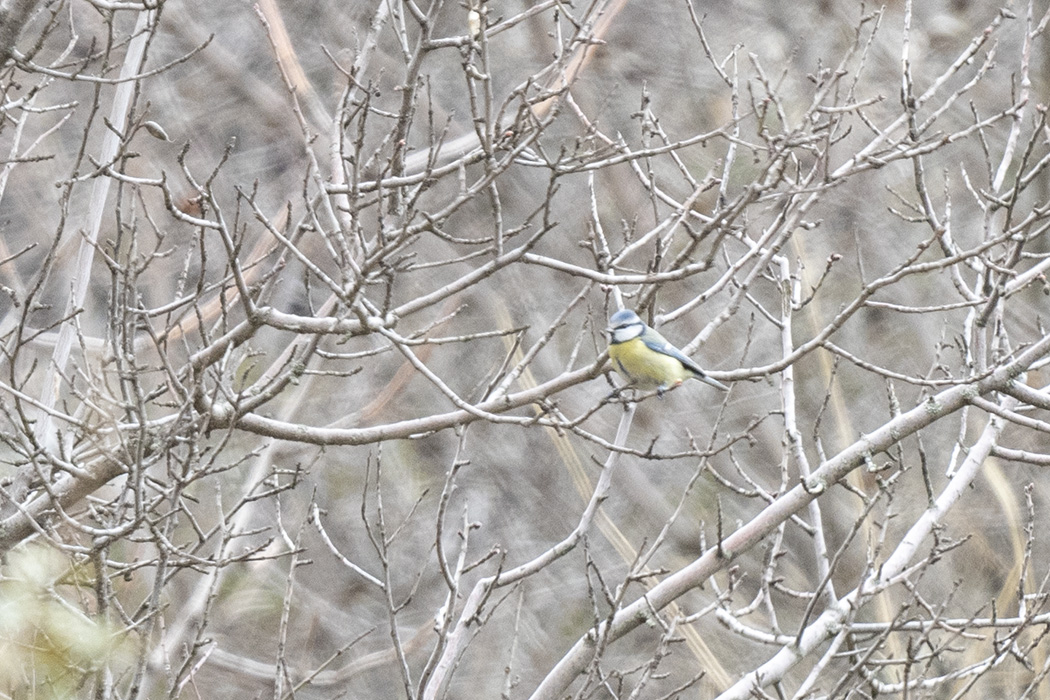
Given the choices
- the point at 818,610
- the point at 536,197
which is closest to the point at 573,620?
the point at 818,610

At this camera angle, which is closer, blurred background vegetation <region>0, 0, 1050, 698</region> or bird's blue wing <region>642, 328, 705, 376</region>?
bird's blue wing <region>642, 328, 705, 376</region>

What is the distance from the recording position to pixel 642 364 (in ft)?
12.6

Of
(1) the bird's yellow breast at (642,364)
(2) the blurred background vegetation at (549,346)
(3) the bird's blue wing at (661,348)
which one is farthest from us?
(2) the blurred background vegetation at (549,346)

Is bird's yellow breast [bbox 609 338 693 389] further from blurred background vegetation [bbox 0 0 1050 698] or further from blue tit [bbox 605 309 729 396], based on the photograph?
blurred background vegetation [bbox 0 0 1050 698]

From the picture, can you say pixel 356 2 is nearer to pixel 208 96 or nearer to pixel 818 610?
pixel 208 96

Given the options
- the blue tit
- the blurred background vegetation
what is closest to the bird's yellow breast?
the blue tit

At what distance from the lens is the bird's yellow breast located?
12.3 feet

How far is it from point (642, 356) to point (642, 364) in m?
0.04

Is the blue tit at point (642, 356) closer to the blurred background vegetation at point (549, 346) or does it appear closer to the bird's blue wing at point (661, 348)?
the bird's blue wing at point (661, 348)

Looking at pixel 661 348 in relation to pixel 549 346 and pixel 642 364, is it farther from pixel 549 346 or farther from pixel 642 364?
pixel 549 346

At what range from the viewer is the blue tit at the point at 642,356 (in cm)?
376

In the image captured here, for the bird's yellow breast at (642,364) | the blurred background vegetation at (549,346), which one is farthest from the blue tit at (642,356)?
the blurred background vegetation at (549,346)

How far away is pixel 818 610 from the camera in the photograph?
10078mm

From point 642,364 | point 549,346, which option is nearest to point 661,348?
point 642,364
